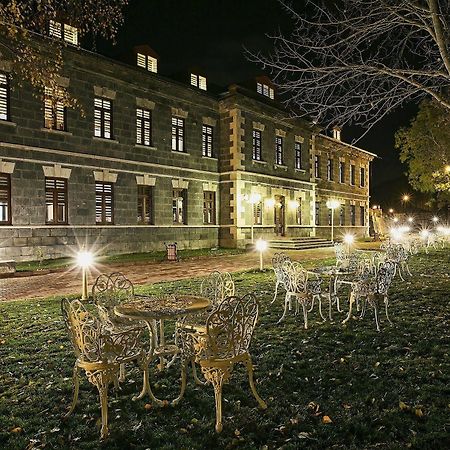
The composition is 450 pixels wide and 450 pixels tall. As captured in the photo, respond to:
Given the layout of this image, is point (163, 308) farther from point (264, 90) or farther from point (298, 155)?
point (298, 155)

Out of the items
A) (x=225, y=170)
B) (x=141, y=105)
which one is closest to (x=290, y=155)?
(x=225, y=170)

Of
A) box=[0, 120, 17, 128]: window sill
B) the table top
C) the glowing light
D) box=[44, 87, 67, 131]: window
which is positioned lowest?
the table top

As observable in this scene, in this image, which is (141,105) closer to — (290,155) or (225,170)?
(225,170)

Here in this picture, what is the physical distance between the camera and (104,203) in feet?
59.6

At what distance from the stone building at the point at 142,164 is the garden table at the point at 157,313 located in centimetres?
830

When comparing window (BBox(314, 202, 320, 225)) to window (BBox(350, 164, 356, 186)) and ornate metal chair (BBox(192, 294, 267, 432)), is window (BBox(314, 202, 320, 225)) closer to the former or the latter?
window (BBox(350, 164, 356, 186))

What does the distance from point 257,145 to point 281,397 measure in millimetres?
22147

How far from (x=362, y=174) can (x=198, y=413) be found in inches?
1503

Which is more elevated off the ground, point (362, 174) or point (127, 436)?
point (362, 174)

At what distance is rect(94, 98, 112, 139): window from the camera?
17859mm

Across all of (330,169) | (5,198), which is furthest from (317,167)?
(5,198)

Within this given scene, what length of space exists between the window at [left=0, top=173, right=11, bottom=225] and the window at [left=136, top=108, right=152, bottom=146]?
6341mm

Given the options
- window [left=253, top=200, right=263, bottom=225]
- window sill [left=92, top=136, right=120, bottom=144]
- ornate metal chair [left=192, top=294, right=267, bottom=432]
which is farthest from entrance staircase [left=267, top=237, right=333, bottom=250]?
ornate metal chair [left=192, top=294, right=267, bottom=432]

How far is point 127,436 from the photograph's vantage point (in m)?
3.44
